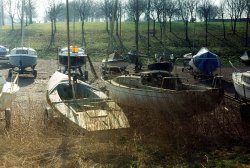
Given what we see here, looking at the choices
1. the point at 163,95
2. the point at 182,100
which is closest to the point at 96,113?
the point at 163,95

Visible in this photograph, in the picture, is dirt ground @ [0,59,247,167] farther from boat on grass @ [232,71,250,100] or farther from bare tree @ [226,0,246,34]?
bare tree @ [226,0,246,34]

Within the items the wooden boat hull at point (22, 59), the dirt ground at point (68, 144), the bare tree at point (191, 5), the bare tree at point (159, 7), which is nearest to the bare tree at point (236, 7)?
the bare tree at point (191, 5)

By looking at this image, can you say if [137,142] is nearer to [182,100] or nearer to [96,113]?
[96,113]

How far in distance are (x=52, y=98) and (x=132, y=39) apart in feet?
119

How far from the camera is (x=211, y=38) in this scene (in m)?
49.1

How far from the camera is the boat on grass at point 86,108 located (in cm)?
966

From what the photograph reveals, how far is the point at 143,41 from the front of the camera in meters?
46.2

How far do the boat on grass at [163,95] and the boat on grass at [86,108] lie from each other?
636 mm

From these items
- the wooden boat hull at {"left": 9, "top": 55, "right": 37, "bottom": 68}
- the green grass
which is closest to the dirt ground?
the wooden boat hull at {"left": 9, "top": 55, "right": 37, "bottom": 68}

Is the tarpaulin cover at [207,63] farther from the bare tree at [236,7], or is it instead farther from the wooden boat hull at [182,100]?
the bare tree at [236,7]

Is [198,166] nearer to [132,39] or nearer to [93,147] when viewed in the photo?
[93,147]

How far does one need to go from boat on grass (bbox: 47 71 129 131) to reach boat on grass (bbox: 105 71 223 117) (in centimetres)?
64

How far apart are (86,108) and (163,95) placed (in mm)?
2312

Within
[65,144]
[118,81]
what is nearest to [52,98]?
[118,81]
